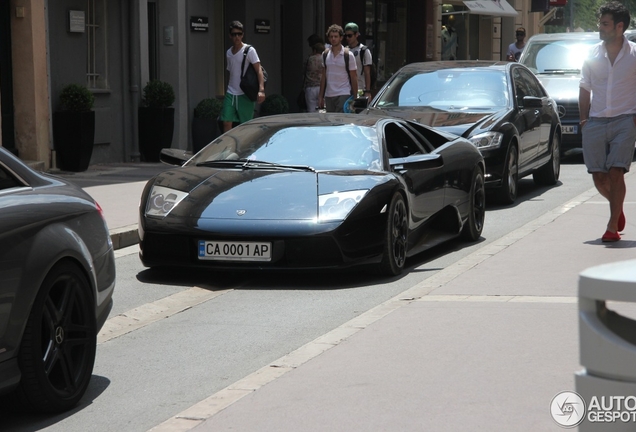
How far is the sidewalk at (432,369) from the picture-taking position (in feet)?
16.5

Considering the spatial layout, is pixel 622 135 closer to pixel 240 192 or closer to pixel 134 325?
pixel 240 192

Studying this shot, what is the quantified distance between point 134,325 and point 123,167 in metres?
10.9

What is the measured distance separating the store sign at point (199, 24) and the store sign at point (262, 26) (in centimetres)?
246

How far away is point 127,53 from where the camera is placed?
64.1ft

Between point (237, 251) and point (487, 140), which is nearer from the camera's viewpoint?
point (237, 251)

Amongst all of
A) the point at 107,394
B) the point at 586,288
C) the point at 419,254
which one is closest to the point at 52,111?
the point at 419,254

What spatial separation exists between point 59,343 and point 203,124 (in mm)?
15654

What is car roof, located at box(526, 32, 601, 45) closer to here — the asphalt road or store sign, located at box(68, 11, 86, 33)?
A: store sign, located at box(68, 11, 86, 33)

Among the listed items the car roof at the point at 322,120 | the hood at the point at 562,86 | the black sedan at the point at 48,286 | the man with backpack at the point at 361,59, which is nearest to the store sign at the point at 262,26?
the hood at the point at 562,86

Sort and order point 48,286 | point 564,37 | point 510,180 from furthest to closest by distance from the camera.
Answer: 1. point 564,37
2. point 510,180
3. point 48,286

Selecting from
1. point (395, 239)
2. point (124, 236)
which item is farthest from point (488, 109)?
point (395, 239)

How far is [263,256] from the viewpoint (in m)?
8.69

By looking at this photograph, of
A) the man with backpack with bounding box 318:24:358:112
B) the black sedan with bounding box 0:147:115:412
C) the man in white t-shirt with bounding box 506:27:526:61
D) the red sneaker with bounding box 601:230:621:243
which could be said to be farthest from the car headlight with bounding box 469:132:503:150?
the man in white t-shirt with bounding box 506:27:526:61

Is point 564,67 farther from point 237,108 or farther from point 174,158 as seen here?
point 174,158
